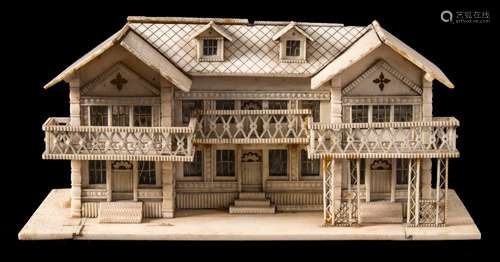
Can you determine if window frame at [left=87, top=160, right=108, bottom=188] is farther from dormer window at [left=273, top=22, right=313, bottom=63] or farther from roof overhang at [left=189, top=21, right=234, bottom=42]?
dormer window at [left=273, top=22, right=313, bottom=63]

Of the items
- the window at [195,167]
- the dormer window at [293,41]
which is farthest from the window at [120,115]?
the dormer window at [293,41]

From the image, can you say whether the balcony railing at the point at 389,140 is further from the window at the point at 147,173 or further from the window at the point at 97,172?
the window at the point at 97,172

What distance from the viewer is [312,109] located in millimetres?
35062

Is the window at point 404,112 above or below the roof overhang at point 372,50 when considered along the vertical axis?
below

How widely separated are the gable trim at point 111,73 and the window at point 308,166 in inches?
209

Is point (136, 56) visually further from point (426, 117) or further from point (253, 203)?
point (426, 117)

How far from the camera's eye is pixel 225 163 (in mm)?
35844

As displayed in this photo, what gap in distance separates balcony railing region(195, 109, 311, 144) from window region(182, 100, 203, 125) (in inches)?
19.9

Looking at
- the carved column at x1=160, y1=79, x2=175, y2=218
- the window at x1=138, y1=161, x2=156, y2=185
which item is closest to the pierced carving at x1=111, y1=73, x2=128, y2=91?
the carved column at x1=160, y1=79, x2=175, y2=218

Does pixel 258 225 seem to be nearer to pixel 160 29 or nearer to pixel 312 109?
pixel 312 109

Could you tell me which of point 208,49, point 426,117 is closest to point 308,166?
point 426,117

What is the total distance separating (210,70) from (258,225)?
5077 mm

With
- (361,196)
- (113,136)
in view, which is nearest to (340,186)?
(361,196)

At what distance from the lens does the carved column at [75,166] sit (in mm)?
33750
